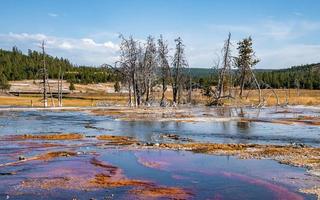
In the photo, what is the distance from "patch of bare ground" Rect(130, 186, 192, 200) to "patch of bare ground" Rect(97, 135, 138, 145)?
16.2 m

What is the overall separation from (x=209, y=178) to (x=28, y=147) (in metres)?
16.1

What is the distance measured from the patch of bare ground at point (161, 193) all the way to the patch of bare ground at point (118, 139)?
16185 millimetres

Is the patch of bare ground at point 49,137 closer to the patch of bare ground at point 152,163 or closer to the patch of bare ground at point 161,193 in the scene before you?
the patch of bare ground at point 152,163

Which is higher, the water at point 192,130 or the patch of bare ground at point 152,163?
the patch of bare ground at point 152,163

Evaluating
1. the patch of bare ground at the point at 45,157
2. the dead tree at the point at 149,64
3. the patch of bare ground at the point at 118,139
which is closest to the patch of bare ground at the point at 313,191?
the patch of bare ground at the point at 45,157

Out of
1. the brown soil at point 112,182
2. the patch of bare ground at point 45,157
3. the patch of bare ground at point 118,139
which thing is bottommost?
the patch of bare ground at point 118,139

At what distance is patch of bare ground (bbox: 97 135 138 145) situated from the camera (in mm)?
37912

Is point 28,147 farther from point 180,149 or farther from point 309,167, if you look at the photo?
point 309,167

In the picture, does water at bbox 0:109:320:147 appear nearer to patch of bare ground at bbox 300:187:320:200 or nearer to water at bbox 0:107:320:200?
water at bbox 0:107:320:200

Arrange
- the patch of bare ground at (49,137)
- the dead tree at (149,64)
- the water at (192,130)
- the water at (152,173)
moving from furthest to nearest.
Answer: the dead tree at (149,64), the patch of bare ground at (49,137), the water at (192,130), the water at (152,173)

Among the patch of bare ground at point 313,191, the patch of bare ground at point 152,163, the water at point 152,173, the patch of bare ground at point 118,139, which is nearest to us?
the patch of bare ground at point 313,191

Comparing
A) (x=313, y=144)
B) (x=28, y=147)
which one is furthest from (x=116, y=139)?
(x=313, y=144)

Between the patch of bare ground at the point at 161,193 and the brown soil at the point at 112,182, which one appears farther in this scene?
the brown soil at the point at 112,182

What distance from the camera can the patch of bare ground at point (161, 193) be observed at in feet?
65.5
